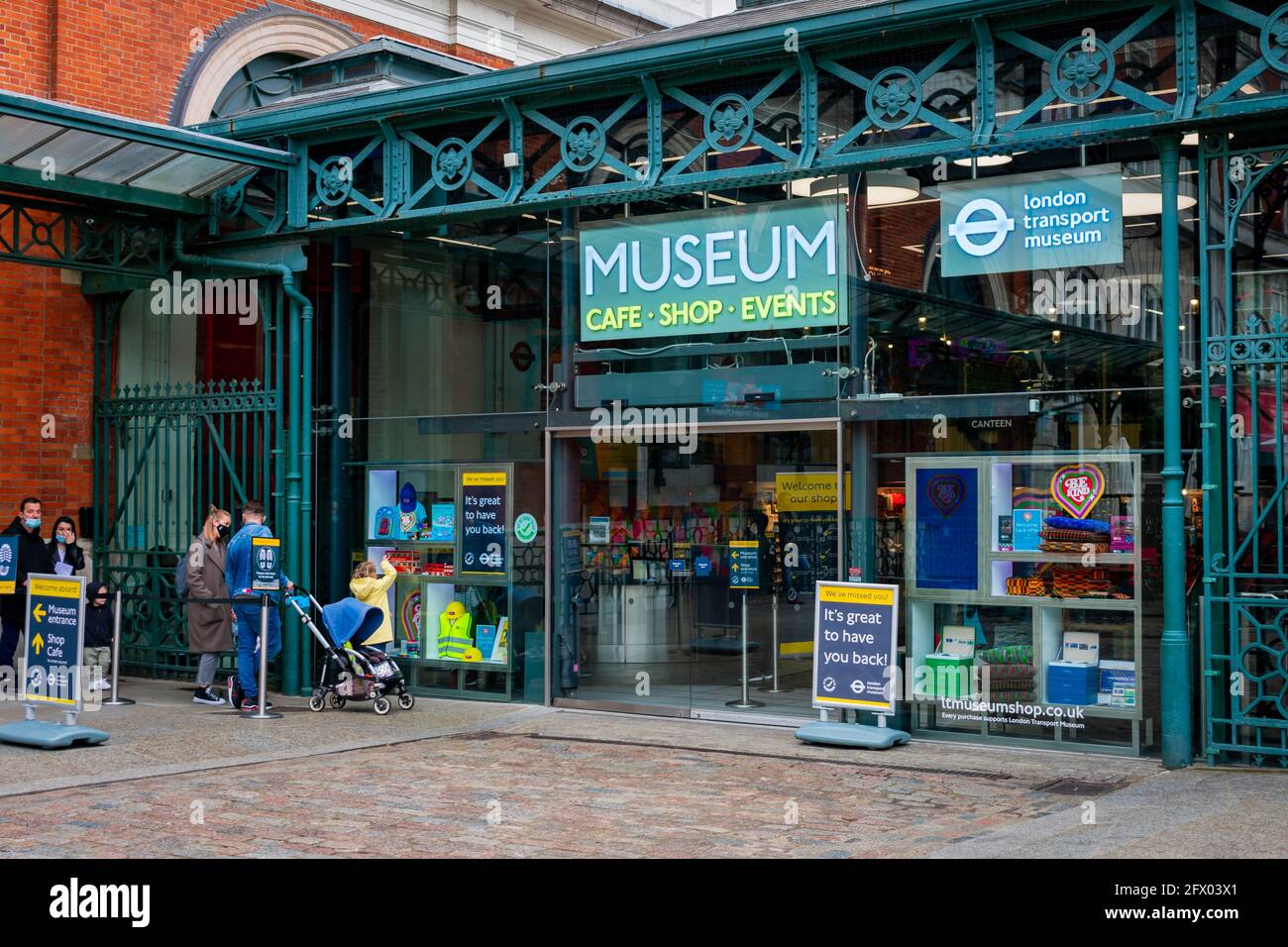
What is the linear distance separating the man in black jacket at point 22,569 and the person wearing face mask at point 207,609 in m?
1.47

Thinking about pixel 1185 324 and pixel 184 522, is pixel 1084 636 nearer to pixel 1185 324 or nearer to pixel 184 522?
pixel 1185 324

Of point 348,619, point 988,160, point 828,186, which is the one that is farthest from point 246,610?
point 988,160

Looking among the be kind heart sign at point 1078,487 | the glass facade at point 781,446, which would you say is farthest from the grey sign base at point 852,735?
the be kind heart sign at point 1078,487

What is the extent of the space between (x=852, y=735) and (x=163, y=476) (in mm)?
8586

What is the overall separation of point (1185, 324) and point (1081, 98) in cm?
189

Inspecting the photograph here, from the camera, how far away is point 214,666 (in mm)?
14609

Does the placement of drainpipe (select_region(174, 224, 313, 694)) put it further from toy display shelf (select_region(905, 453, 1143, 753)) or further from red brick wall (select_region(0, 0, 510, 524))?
toy display shelf (select_region(905, 453, 1143, 753))

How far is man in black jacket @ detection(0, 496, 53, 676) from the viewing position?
567 inches

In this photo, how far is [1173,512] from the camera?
425 inches

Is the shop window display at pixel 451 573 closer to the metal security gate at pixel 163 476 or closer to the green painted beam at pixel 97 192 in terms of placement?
the metal security gate at pixel 163 476

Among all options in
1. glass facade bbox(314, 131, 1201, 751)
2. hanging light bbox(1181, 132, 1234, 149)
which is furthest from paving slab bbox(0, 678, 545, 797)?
hanging light bbox(1181, 132, 1234, 149)

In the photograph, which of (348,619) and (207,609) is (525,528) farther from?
(207,609)

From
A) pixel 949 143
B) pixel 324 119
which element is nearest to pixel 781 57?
pixel 949 143

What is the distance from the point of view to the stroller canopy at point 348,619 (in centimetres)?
1348
